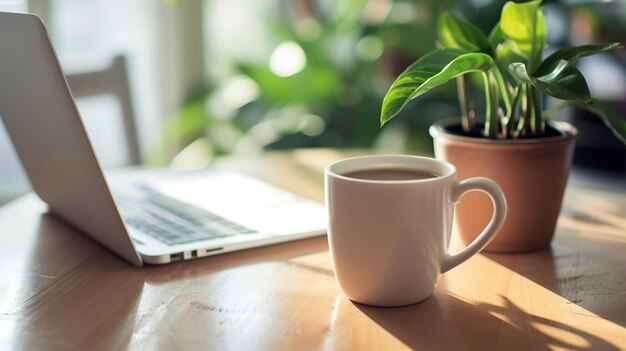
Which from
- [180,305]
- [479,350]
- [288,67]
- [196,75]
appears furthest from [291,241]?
[196,75]

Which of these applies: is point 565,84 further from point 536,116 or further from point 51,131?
point 51,131

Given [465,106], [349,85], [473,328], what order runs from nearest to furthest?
[473,328]
[465,106]
[349,85]

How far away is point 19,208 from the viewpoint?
95cm

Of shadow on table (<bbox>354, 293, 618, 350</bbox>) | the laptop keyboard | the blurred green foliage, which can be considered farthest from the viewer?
the blurred green foliage

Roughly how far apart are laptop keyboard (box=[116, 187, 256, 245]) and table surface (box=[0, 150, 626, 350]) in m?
0.05

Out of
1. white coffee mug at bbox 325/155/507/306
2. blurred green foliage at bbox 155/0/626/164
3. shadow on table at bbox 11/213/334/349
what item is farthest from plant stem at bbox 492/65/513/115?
blurred green foliage at bbox 155/0/626/164

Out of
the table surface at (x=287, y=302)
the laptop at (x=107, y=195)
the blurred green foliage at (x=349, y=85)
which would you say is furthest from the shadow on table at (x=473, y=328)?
the blurred green foliage at (x=349, y=85)

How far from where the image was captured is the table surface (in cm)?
55

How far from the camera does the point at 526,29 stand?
0.72 meters

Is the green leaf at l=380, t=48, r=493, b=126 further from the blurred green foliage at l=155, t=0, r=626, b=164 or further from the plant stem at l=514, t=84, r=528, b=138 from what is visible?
the blurred green foliage at l=155, t=0, r=626, b=164

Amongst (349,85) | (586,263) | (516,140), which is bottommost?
(349,85)

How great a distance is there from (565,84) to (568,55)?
10cm

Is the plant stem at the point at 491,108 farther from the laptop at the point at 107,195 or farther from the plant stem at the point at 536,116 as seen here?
the laptop at the point at 107,195

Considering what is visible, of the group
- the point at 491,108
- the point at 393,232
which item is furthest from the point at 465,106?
the point at 393,232
